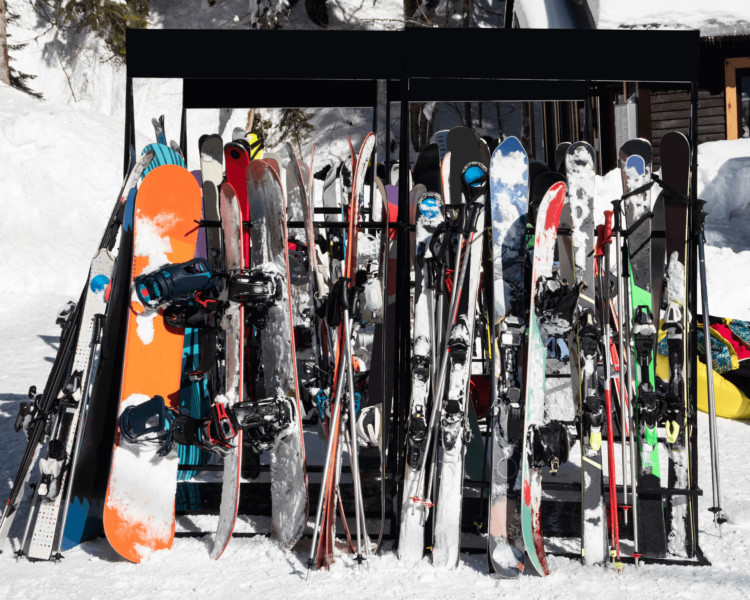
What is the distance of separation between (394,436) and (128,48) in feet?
7.32

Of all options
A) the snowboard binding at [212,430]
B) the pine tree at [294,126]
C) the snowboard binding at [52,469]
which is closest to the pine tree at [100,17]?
the pine tree at [294,126]

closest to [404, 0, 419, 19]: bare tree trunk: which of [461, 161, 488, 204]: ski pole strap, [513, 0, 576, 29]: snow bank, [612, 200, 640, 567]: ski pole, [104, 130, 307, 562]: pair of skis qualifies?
[513, 0, 576, 29]: snow bank

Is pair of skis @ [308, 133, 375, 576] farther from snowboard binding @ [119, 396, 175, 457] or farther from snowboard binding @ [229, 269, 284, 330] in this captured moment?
snowboard binding @ [119, 396, 175, 457]

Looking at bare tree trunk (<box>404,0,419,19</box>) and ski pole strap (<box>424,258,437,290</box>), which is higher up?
bare tree trunk (<box>404,0,419,19</box>)

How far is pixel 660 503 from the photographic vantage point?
303 cm

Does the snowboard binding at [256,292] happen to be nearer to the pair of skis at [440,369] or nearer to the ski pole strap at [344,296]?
the ski pole strap at [344,296]

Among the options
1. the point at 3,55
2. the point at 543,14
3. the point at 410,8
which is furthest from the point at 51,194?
the point at 410,8

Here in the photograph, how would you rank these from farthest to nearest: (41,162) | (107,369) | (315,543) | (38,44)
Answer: (38,44), (41,162), (107,369), (315,543)

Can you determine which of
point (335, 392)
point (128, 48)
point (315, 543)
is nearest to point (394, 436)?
point (335, 392)

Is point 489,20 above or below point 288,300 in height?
above

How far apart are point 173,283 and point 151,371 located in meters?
0.44

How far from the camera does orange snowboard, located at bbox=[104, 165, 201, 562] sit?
299 cm

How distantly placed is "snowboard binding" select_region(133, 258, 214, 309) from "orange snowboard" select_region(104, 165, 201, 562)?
10cm

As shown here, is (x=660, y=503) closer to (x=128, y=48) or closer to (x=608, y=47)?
(x=608, y=47)
